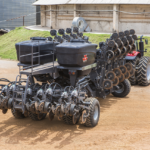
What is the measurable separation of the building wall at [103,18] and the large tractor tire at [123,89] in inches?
464

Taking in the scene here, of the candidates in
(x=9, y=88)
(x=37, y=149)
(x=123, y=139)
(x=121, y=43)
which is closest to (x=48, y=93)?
(x=9, y=88)

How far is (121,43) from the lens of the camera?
32.0 feet

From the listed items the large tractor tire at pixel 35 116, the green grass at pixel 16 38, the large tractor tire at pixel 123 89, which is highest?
the green grass at pixel 16 38

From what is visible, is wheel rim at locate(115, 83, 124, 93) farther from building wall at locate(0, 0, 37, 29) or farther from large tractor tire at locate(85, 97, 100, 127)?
building wall at locate(0, 0, 37, 29)

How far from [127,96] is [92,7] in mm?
13501

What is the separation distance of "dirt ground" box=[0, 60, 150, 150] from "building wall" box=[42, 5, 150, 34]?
43.9ft

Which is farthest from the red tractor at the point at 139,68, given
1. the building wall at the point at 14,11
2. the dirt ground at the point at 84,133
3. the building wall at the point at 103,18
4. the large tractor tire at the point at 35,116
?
the building wall at the point at 14,11

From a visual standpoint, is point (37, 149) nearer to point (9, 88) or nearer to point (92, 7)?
point (9, 88)

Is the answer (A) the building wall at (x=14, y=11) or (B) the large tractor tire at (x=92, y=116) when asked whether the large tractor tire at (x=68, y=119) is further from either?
(A) the building wall at (x=14, y=11)

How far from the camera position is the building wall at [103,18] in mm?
21500

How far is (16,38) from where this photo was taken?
24641 millimetres

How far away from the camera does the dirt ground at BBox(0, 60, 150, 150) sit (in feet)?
21.2

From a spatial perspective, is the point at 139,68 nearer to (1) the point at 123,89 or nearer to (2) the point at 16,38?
(1) the point at 123,89

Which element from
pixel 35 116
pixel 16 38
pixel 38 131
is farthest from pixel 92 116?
pixel 16 38
